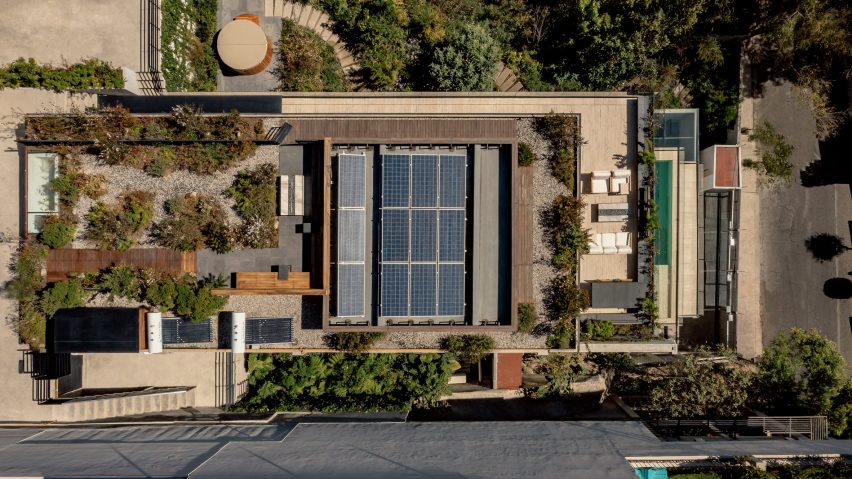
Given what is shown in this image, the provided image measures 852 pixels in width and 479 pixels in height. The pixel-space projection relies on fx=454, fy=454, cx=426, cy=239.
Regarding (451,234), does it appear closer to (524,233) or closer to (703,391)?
(524,233)

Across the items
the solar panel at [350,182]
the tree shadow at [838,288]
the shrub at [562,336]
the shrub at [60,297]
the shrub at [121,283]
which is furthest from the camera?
the tree shadow at [838,288]

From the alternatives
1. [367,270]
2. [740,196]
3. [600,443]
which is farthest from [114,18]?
[740,196]

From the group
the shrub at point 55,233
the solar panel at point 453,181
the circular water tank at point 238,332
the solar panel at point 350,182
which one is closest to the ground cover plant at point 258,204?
the circular water tank at point 238,332

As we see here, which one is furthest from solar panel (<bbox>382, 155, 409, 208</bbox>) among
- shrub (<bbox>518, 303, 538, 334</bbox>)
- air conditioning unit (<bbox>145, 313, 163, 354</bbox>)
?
air conditioning unit (<bbox>145, 313, 163, 354</bbox>)

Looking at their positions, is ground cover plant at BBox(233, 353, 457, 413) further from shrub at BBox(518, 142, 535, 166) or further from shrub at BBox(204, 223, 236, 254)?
shrub at BBox(518, 142, 535, 166)

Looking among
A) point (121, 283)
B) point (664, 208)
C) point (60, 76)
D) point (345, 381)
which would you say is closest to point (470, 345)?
point (345, 381)

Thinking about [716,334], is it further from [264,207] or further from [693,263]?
[264,207]

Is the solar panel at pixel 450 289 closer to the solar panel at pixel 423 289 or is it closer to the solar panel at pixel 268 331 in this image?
the solar panel at pixel 423 289

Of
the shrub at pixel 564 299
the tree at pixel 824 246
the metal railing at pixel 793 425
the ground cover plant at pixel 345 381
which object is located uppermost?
the tree at pixel 824 246
